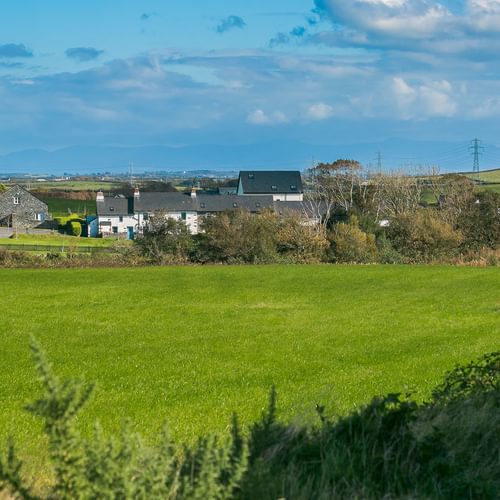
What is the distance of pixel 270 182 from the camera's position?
321 feet

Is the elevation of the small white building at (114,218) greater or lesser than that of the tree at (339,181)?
lesser

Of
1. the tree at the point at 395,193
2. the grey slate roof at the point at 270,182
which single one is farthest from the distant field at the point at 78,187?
the tree at the point at 395,193

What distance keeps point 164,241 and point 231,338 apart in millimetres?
22856

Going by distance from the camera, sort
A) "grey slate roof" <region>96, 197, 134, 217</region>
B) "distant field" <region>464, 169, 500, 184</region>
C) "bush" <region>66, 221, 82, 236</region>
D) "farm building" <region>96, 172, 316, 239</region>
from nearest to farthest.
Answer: "bush" <region>66, 221, 82, 236</region> → "farm building" <region>96, 172, 316, 239</region> → "grey slate roof" <region>96, 197, 134, 217</region> → "distant field" <region>464, 169, 500, 184</region>

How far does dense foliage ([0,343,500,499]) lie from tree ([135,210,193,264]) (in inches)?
1297

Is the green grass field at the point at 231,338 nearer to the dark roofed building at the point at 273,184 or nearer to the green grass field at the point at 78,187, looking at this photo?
the dark roofed building at the point at 273,184

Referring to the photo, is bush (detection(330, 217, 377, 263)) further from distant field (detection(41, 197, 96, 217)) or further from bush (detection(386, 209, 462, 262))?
distant field (detection(41, 197, 96, 217))

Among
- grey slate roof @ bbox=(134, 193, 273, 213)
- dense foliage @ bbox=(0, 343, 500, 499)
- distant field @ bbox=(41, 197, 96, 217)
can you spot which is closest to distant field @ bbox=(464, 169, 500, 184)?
grey slate roof @ bbox=(134, 193, 273, 213)

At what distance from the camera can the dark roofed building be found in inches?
3789

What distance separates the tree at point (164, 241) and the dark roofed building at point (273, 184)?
55.5m

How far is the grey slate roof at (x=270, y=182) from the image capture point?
317ft

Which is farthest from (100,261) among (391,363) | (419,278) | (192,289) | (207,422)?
(207,422)

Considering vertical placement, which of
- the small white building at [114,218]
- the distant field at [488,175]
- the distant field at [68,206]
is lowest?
the small white building at [114,218]

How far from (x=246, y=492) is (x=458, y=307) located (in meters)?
19.3
